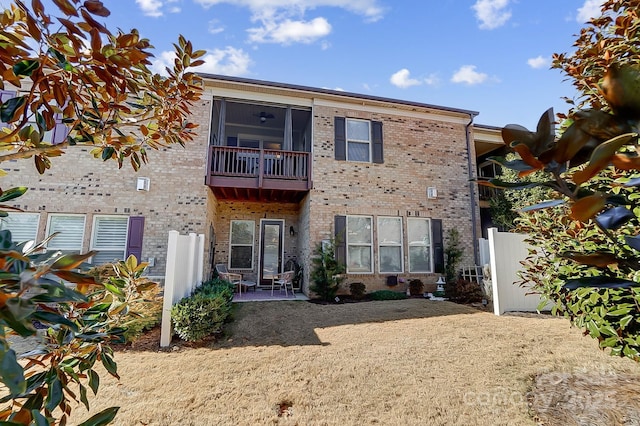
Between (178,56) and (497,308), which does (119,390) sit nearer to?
(178,56)

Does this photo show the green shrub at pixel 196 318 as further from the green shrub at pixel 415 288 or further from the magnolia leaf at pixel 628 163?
the green shrub at pixel 415 288

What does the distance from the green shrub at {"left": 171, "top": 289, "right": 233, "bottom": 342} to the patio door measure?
550cm

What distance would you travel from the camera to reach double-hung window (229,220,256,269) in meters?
10.7

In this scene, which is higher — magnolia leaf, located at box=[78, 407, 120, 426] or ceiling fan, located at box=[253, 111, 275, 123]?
ceiling fan, located at box=[253, 111, 275, 123]

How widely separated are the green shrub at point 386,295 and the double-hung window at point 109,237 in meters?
7.19

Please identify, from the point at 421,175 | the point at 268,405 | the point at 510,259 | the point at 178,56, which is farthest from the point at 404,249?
the point at 178,56

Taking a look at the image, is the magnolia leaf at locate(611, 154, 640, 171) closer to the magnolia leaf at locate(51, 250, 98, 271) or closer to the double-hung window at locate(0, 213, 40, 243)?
the magnolia leaf at locate(51, 250, 98, 271)

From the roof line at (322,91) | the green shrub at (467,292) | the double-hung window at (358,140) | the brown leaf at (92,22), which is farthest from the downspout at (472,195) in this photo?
the brown leaf at (92,22)

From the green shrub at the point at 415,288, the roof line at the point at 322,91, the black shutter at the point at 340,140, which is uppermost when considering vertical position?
the roof line at the point at 322,91

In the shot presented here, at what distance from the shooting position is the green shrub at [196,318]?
4855mm

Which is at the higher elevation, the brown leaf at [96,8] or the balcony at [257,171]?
the balcony at [257,171]

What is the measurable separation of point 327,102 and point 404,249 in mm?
5535

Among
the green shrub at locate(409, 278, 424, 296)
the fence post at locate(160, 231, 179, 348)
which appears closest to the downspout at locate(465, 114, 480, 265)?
the green shrub at locate(409, 278, 424, 296)

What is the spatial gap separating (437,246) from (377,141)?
4.12 metres
